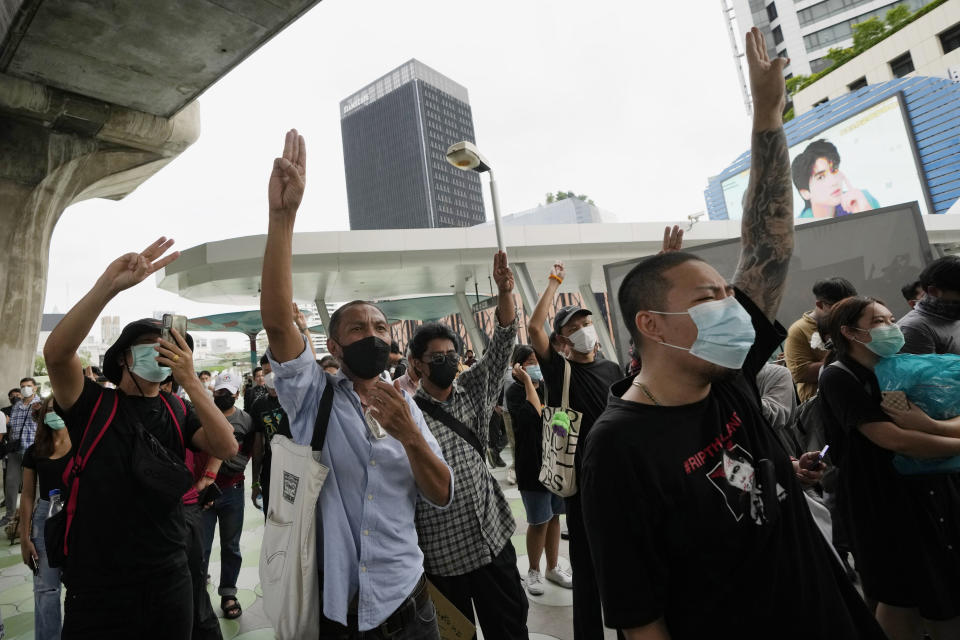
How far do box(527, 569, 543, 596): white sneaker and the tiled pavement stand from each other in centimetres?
4

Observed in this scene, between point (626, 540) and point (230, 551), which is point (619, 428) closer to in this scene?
point (626, 540)

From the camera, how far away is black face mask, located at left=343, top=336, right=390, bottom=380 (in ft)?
6.26

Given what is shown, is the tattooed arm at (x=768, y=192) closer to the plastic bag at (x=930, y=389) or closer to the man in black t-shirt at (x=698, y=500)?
the man in black t-shirt at (x=698, y=500)

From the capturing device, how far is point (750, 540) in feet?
4.17

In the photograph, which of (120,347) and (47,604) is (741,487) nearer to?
(120,347)

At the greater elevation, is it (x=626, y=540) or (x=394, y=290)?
(x=394, y=290)

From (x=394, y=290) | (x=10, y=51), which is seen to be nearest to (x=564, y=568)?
(x=10, y=51)

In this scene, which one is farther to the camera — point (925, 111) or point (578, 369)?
point (925, 111)

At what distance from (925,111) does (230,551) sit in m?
40.4

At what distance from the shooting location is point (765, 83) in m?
1.76

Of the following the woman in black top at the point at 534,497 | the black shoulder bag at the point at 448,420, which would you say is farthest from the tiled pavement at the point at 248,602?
the black shoulder bag at the point at 448,420

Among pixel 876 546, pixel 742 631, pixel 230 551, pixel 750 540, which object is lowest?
pixel 230 551

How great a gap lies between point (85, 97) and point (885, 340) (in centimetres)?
1036

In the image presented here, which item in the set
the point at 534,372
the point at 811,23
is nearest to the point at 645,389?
the point at 534,372
